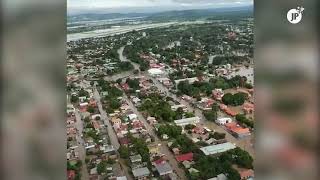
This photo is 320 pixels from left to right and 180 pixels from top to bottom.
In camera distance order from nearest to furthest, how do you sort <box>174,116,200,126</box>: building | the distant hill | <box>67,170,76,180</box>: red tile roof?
1. <box>67,170,76,180</box>: red tile roof
2. the distant hill
3. <box>174,116,200,126</box>: building

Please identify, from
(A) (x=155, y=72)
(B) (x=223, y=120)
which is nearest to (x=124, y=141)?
(A) (x=155, y=72)

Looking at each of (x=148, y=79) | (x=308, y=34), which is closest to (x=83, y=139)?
(x=148, y=79)

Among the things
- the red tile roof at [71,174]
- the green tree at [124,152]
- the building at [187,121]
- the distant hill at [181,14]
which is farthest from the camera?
the building at [187,121]

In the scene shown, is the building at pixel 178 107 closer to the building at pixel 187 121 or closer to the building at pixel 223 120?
the building at pixel 187 121

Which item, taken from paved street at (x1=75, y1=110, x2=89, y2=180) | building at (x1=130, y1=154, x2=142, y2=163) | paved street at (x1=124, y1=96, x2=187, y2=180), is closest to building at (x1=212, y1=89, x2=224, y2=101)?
paved street at (x1=124, y1=96, x2=187, y2=180)

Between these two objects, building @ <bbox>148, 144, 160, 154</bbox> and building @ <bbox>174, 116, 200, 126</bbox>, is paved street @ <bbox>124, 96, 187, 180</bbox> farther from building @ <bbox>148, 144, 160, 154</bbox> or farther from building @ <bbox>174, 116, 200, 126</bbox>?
building @ <bbox>174, 116, 200, 126</bbox>

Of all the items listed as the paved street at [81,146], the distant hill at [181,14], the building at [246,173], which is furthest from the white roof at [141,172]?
the distant hill at [181,14]

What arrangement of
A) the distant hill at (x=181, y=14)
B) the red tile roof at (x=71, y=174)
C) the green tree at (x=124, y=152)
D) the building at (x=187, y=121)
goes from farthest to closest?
1. the building at (x=187, y=121)
2. the green tree at (x=124, y=152)
3. the distant hill at (x=181, y=14)
4. the red tile roof at (x=71, y=174)

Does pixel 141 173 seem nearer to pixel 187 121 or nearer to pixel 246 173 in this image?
pixel 187 121
